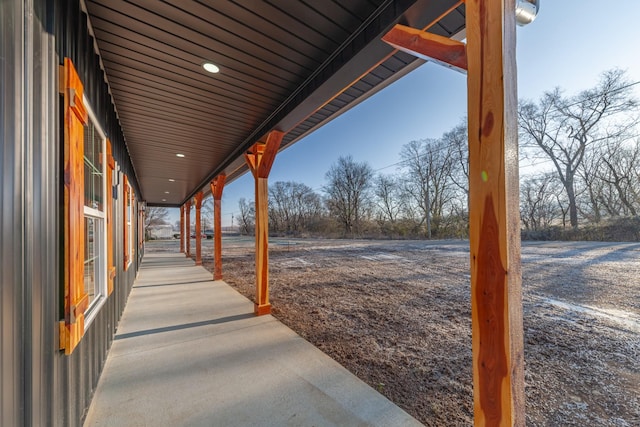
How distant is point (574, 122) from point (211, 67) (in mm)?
21759

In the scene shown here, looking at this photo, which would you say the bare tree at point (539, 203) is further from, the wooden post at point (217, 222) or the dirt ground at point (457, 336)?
the wooden post at point (217, 222)

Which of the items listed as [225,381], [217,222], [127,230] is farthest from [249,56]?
[217,222]

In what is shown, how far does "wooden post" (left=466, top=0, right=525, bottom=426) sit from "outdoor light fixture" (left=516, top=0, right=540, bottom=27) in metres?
0.18

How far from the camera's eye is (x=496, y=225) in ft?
3.27

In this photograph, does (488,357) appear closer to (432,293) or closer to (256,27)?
Answer: (256,27)

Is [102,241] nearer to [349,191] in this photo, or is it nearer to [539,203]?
[539,203]

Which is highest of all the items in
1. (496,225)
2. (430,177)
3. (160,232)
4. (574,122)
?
(574,122)

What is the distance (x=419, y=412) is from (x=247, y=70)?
3.07 metres

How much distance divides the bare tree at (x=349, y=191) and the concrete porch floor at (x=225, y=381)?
76.5 feet

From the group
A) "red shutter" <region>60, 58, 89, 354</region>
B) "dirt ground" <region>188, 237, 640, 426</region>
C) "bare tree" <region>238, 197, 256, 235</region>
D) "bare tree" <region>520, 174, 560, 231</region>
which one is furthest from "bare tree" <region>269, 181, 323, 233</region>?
"red shutter" <region>60, 58, 89, 354</region>

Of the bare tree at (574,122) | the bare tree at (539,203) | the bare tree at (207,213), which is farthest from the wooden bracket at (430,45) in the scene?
the bare tree at (207,213)

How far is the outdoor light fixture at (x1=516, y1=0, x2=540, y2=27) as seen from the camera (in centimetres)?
116

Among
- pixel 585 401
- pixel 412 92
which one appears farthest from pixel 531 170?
pixel 585 401

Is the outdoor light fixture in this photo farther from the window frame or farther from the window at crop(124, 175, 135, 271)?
the window at crop(124, 175, 135, 271)
